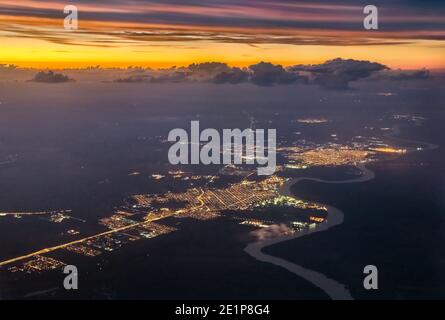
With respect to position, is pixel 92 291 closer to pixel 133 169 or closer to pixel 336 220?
pixel 336 220

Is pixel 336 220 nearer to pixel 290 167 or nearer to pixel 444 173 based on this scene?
pixel 290 167

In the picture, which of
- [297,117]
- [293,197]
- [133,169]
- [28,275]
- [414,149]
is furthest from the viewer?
[297,117]

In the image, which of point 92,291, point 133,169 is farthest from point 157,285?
point 133,169

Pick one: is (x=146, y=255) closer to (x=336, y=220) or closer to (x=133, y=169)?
(x=336, y=220)

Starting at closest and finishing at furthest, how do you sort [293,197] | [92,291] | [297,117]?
[92,291], [293,197], [297,117]

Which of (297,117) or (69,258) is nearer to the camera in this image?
(69,258)

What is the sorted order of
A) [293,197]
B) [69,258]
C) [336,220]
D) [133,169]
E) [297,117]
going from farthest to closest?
[297,117], [133,169], [293,197], [336,220], [69,258]

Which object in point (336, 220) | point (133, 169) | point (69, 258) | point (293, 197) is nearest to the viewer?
point (69, 258)

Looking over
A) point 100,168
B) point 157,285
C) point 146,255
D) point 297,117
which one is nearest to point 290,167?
point 100,168

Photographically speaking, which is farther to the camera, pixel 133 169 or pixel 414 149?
pixel 414 149
